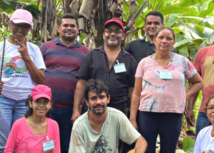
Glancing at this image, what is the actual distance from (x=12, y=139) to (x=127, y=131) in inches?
45.6

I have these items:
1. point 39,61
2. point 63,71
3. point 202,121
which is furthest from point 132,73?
point 39,61

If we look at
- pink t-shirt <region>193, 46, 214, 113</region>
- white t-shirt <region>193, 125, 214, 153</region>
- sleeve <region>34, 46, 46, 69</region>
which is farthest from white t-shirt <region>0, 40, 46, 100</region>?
pink t-shirt <region>193, 46, 214, 113</region>

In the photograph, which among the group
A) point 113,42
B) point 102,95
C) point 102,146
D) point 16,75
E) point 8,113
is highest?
point 113,42

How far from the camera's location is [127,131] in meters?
3.11

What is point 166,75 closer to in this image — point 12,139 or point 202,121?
point 202,121

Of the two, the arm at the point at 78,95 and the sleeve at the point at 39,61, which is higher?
the sleeve at the point at 39,61

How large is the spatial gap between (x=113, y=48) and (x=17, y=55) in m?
1.09

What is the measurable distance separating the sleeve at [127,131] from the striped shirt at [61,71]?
2.60 feet

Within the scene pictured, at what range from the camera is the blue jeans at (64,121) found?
11.7 ft

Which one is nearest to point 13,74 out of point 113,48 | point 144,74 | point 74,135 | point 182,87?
point 74,135

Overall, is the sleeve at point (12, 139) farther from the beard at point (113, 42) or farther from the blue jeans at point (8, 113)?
the beard at point (113, 42)

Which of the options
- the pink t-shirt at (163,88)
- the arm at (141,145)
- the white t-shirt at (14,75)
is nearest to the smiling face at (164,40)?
the pink t-shirt at (163,88)

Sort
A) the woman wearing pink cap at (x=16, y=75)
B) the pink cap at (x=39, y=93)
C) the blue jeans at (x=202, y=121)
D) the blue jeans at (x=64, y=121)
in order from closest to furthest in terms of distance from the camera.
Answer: the pink cap at (x=39, y=93), the woman wearing pink cap at (x=16, y=75), the blue jeans at (x=202, y=121), the blue jeans at (x=64, y=121)

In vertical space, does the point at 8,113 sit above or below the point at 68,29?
below
